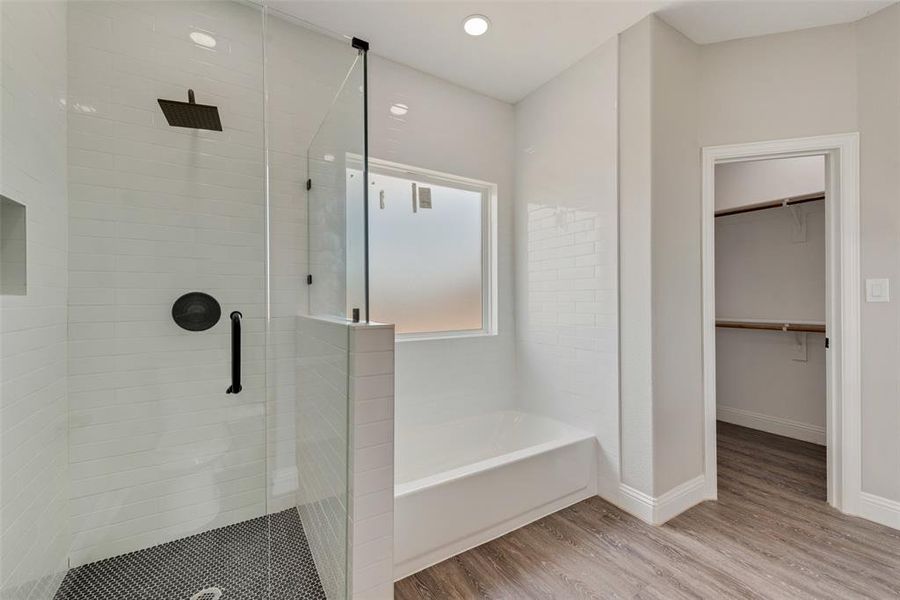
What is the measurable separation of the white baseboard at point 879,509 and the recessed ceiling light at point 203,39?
4.07 m

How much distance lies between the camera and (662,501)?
6.78 feet

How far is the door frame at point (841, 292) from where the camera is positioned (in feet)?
6.76

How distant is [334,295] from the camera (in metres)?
1.66

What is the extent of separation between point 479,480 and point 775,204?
315cm

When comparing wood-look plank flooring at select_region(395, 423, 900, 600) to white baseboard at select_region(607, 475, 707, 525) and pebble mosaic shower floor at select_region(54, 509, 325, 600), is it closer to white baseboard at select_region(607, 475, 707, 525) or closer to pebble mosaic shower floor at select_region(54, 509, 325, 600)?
white baseboard at select_region(607, 475, 707, 525)

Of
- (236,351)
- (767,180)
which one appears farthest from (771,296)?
(236,351)

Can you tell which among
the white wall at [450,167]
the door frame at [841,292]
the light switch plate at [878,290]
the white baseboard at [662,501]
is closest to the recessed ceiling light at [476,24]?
the white wall at [450,167]

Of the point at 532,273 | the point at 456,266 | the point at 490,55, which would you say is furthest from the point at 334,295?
the point at 490,55

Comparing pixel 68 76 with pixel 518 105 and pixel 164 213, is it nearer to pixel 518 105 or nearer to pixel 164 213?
pixel 164 213

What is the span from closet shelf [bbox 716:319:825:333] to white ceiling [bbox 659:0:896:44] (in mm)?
2010

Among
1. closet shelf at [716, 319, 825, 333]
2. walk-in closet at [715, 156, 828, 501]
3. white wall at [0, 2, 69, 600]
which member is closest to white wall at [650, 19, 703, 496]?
walk-in closet at [715, 156, 828, 501]

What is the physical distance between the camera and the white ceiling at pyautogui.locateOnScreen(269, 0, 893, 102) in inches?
78.5

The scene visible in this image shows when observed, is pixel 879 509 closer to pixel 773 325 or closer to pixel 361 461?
pixel 773 325

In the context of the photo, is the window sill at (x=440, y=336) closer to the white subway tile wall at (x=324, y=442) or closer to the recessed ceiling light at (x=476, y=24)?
the white subway tile wall at (x=324, y=442)
